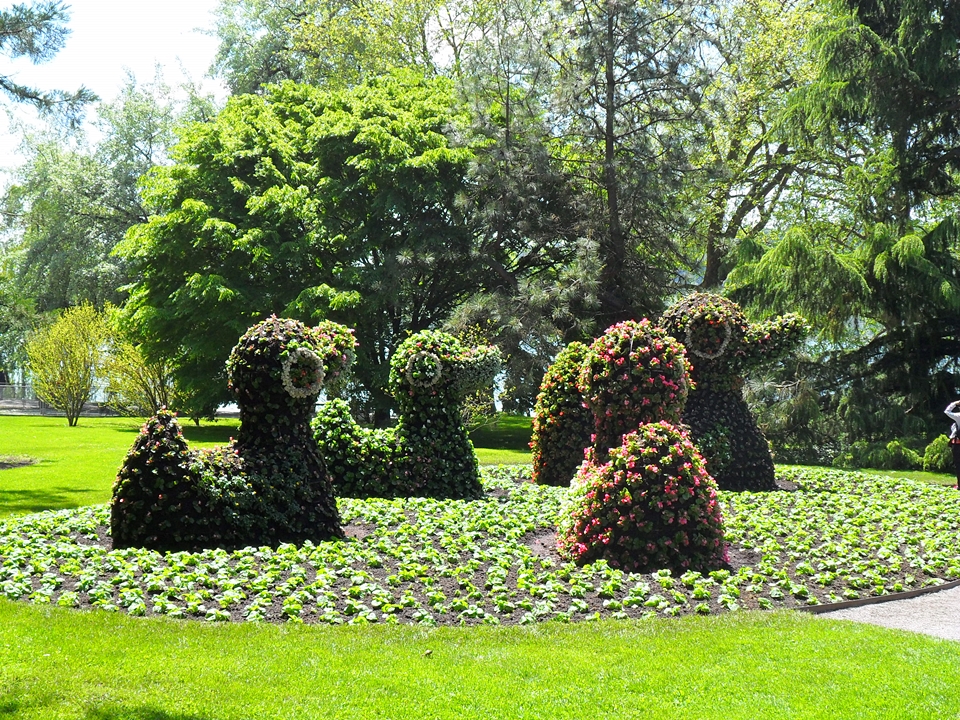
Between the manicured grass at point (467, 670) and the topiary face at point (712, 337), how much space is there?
668cm

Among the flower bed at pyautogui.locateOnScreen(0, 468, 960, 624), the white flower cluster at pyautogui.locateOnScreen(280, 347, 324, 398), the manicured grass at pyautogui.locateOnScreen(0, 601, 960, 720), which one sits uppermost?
the white flower cluster at pyautogui.locateOnScreen(280, 347, 324, 398)

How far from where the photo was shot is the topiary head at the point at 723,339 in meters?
13.0

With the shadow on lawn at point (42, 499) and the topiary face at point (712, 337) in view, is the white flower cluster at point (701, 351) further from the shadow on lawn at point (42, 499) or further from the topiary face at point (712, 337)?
the shadow on lawn at point (42, 499)

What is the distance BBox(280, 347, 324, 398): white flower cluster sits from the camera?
888 cm

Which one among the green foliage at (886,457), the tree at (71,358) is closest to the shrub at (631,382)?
the green foliage at (886,457)

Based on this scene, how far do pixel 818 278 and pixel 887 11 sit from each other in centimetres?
630

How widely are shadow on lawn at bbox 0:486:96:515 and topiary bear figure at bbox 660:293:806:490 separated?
8.34 meters

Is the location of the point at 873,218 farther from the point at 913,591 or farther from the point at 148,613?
the point at 148,613

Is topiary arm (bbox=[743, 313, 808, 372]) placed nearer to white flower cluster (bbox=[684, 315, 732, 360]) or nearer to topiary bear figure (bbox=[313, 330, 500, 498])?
white flower cluster (bbox=[684, 315, 732, 360])

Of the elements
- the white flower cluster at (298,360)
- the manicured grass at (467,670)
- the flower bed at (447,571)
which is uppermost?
the white flower cluster at (298,360)

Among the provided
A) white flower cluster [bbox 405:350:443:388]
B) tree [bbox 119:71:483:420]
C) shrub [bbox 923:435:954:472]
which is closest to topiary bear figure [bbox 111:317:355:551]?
white flower cluster [bbox 405:350:443:388]

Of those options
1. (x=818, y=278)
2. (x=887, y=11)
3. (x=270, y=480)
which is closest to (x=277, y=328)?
(x=270, y=480)

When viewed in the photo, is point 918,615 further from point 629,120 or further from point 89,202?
point 89,202

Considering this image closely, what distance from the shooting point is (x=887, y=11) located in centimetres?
2092
